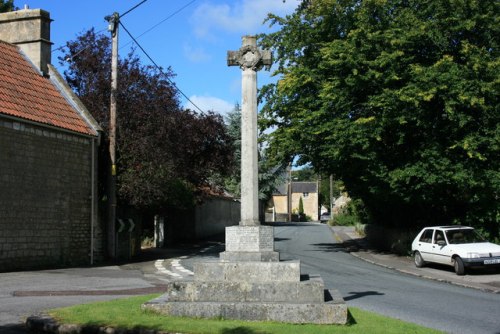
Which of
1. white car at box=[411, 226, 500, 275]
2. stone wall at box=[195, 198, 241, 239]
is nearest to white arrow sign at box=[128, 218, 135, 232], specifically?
stone wall at box=[195, 198, 241, 239]

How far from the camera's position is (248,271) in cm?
853

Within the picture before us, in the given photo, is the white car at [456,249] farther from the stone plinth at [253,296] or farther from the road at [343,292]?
the stone plinth at [253,296]

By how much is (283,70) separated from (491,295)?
45.6 feet

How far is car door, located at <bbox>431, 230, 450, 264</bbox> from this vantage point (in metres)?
18.0

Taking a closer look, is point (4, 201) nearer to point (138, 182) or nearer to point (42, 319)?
point (138, 182)

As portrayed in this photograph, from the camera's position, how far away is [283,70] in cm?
2422

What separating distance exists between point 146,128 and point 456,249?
11.3 metres

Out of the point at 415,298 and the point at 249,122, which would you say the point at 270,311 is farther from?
the point at 415,298

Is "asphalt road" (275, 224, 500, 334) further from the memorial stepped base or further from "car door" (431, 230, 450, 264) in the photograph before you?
the memorial stepped base

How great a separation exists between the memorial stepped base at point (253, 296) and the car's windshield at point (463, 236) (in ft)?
35.3

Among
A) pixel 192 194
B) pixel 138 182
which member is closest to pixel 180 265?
pixel 138 182

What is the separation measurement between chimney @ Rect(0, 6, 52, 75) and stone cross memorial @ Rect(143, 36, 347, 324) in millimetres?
13494

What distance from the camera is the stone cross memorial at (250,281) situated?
25.5 feet

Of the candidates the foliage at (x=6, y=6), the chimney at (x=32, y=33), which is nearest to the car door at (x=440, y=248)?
the chimney at (x=32, y=33)
